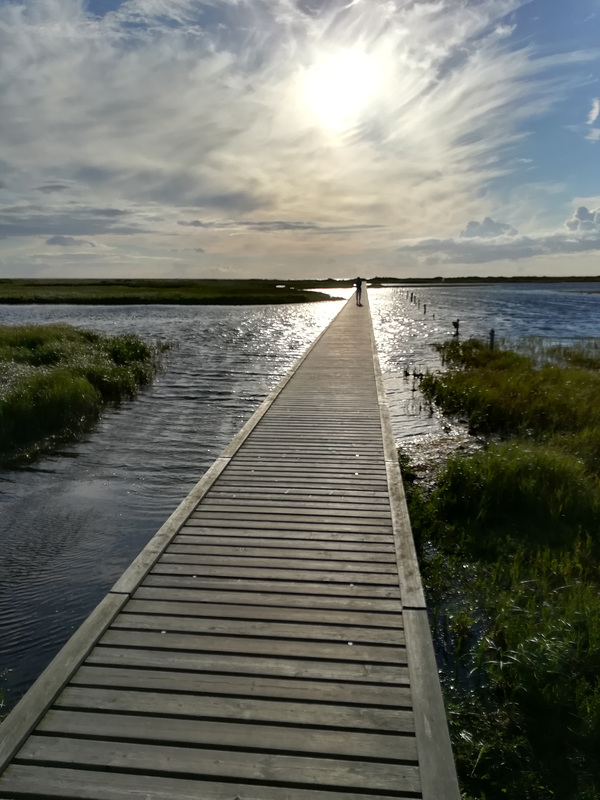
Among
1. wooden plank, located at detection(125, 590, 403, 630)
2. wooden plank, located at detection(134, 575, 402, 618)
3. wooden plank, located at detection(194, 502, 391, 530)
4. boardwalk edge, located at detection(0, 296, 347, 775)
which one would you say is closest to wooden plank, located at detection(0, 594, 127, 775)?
boardwalk edge, located at detection(0, 296, 347, 775)

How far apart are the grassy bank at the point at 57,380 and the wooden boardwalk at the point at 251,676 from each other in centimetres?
746

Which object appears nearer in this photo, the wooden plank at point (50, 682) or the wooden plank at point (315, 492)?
the wooden plank at point (50, 682)

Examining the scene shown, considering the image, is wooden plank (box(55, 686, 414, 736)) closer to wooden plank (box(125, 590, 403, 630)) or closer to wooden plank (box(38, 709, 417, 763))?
wooden plank (box(38, 709, 417, 763))

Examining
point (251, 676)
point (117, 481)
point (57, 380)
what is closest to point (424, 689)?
point (251, 676)

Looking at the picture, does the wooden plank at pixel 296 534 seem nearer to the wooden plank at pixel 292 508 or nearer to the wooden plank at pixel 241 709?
the wooden plank at pixel 292 508

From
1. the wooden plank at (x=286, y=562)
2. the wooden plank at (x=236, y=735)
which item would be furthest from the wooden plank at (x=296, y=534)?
the wooden plank at (x=236, y=735)

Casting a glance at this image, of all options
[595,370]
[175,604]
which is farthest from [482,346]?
[175,604]

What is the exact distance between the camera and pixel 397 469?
762cm

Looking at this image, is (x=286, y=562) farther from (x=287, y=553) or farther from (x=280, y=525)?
(x=280, y=525)

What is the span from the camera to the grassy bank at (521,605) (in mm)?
4172

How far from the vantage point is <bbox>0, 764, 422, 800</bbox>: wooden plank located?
2.95 meters

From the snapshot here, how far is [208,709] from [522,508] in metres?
5.83

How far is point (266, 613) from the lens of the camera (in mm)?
4496

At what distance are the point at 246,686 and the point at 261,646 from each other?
1.32ft
